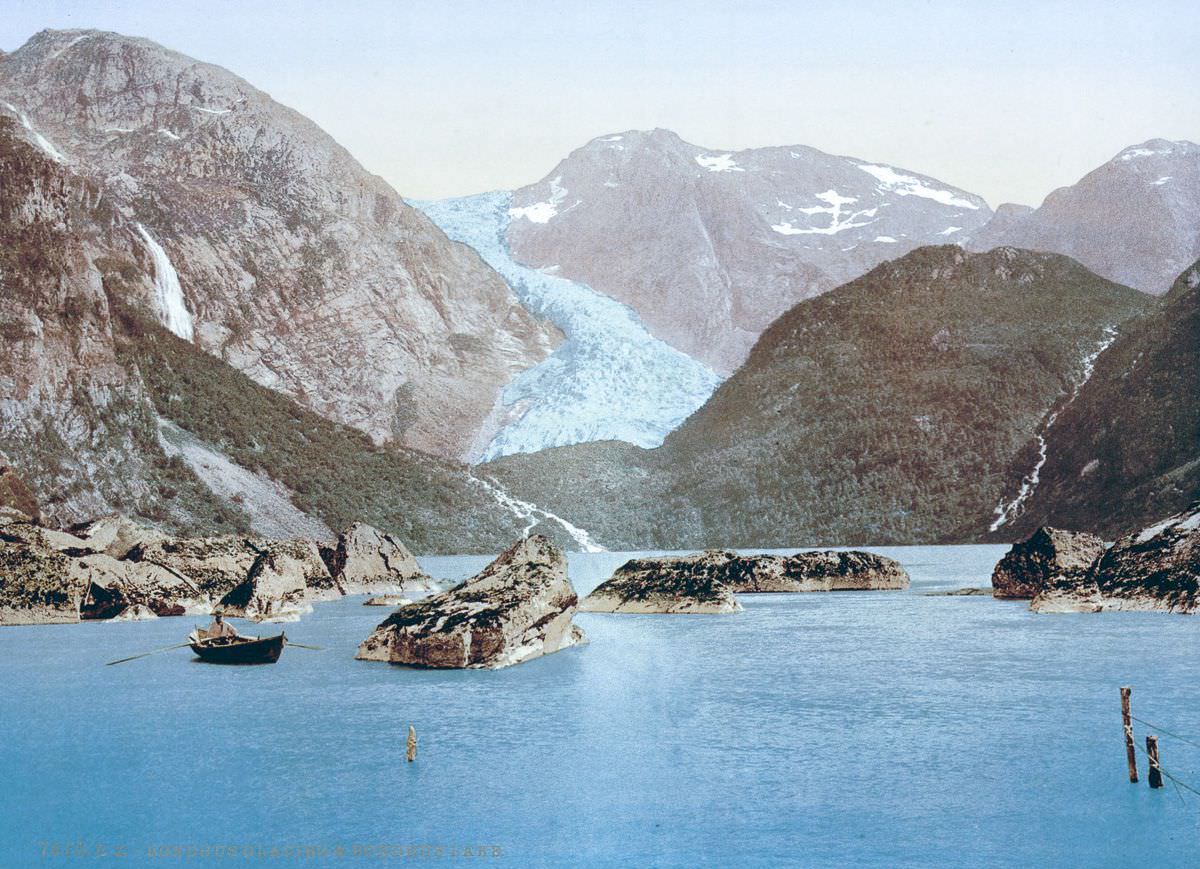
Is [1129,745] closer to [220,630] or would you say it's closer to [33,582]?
[220,630]

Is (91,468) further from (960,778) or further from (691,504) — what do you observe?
(960,778)

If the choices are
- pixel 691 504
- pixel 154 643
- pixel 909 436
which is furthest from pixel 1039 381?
pixel 154 643

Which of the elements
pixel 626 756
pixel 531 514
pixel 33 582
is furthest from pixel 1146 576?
pixel 531 514

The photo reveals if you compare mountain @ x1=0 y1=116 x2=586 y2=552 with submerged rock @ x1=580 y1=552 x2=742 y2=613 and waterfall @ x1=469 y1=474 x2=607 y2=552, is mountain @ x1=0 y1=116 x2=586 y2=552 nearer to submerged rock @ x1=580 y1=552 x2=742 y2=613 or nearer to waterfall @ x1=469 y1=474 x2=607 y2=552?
waterfall @ x1=469 y1=474 x2=607 y2=552

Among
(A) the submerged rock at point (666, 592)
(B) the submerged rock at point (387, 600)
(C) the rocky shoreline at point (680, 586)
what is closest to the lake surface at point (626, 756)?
(A) the submerged rock at point (666, 592)

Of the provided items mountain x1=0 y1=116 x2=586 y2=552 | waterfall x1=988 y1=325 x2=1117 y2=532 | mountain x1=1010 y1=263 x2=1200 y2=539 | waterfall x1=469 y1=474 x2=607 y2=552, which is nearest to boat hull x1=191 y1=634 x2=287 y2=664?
mountain x1=0 y1=116 x2=586 y2=552

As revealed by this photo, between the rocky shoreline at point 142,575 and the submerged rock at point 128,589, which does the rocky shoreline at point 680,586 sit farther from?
the submerged rock at point 128,589
